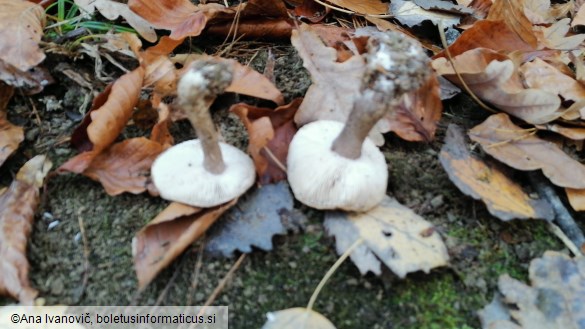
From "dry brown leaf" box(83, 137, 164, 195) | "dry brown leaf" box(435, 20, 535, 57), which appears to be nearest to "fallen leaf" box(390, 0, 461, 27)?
"dry brown leaf" box(435, 20, 535, 57)

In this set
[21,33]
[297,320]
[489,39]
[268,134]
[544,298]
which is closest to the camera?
[297,320]

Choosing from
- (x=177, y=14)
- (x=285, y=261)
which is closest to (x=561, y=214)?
→ (x=285, y=261)

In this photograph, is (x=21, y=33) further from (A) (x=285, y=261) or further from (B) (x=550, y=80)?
(B) (x=550, y=80)

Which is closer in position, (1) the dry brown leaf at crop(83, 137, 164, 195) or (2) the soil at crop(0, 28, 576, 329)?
(2) the soil at crop(0, 28, 576, 329)

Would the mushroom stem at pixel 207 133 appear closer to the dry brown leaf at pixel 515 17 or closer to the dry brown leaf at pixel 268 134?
the dry brown leaf at pixel 268 134

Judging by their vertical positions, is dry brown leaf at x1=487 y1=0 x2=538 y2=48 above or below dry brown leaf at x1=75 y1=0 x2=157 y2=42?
above

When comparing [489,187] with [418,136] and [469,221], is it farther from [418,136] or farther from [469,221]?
[418,136]

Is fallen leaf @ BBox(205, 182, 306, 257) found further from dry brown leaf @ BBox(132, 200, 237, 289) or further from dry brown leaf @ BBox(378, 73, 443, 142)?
dry brown leaf @ BBox(378, 73, 443, 142)
